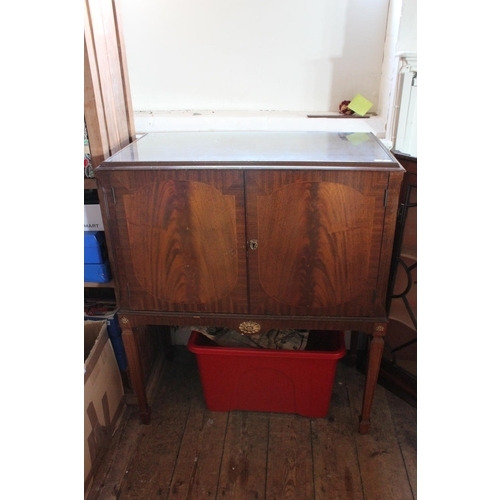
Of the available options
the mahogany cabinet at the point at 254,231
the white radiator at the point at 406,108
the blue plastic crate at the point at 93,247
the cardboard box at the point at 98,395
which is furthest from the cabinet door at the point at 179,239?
the white radiator at the point at 406,108

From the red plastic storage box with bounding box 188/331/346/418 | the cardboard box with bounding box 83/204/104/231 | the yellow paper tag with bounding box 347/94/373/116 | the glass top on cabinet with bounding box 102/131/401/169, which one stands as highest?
the yellow paper tag with bounding box 347/94/373/116

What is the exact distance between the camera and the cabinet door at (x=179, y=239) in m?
1.15

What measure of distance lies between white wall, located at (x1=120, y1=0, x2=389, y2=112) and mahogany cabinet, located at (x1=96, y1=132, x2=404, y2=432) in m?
0.36

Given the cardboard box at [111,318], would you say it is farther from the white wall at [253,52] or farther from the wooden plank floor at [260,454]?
the white wall at [253,52]

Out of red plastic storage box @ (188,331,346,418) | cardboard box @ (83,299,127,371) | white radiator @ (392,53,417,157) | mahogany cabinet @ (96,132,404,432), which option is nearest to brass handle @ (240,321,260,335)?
mahogany cabinet @ (96,132,404,432)

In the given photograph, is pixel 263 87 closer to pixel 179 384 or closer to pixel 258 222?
pixel 258 222

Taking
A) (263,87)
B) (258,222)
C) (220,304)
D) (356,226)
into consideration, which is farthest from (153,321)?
(263,87)

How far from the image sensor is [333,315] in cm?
129

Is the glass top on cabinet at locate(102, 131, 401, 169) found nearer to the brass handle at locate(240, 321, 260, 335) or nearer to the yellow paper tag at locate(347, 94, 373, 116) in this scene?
the yellow paper tag at locate(347, 94, 373, 116)

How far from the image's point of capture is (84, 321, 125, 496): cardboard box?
4.48 ft

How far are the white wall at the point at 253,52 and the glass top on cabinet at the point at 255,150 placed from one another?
0.70 feet

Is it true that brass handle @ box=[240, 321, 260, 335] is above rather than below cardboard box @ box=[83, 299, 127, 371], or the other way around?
above
